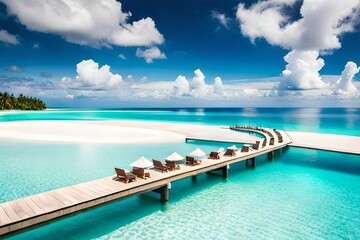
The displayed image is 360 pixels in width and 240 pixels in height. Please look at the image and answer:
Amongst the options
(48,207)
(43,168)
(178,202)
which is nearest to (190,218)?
(178,202)

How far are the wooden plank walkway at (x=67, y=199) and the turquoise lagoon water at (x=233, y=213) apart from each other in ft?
3.89

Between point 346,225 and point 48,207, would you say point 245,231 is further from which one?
point 48,207

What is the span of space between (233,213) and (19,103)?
141 meters

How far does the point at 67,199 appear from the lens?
9.76 metres

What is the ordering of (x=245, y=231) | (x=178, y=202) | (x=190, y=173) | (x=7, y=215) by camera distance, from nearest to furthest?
(x=7, y=215) → (x=245, y=231) → (x=178, y=202) → (x=190, y=173)

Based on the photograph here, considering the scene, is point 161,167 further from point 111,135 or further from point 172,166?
point 111,135

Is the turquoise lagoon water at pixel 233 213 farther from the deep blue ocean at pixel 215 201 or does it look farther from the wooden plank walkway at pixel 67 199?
the wooden plank walkway at pixel 67 199

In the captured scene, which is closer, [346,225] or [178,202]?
[346,225]

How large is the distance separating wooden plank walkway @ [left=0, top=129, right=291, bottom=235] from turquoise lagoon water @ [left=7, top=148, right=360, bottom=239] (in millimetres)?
1185

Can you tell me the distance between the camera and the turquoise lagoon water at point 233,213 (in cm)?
1000

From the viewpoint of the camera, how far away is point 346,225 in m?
10.9

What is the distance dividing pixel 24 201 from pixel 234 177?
12.9 m

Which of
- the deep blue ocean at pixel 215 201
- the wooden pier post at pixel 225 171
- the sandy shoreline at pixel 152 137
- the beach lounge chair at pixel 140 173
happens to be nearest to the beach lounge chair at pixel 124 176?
the beach lounge chair at pixel 140 173

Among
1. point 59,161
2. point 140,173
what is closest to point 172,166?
point 140,173
